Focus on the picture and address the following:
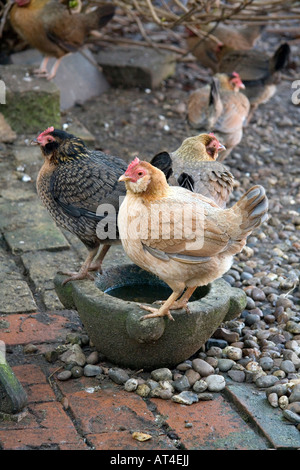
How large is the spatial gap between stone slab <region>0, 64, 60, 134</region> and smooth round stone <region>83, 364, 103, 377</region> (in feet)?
11.9

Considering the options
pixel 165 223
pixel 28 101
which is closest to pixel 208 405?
pixel 165 223

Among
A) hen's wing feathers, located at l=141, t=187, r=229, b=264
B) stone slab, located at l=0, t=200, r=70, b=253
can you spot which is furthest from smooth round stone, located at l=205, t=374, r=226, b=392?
stone slab, located at l=0, t=200, r=70, b=253

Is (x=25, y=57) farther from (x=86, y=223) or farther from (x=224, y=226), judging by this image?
(x=224, y=226)

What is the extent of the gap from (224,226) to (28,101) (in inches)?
148

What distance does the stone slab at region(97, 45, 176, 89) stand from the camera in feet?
25.5

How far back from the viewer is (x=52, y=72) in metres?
6.66

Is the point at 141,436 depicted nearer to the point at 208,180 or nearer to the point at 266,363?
the point at 266,363

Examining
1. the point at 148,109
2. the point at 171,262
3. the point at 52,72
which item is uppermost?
the point at 171,262

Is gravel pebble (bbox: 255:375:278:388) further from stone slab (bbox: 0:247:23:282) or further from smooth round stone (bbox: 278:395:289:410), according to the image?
stone slab (bbox: 0:247:23:282)

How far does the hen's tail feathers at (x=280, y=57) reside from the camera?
264 inches

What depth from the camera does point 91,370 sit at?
124 inches

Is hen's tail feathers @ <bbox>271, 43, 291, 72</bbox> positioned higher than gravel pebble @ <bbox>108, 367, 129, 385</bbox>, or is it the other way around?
hen's tail feathers @ <bbox>271, 43, 291, 72</bbox>

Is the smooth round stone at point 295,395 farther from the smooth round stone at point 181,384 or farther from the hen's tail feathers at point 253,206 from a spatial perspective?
the hen's tail feathers at point 253,206

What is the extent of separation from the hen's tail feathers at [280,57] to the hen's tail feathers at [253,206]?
14.0ft
